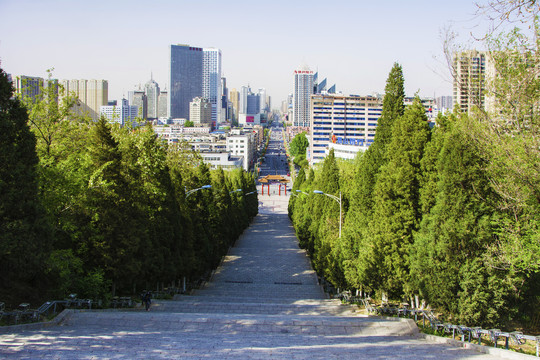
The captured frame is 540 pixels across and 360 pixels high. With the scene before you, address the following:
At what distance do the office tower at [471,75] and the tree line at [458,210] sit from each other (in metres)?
0.46

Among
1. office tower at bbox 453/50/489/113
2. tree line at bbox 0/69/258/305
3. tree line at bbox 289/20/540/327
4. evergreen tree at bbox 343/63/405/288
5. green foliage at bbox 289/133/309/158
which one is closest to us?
tree line at bbox 289/20/540/327

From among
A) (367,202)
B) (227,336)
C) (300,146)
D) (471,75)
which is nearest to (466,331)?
(227,336)

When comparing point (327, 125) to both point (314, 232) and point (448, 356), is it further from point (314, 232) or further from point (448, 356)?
point (448, 356)

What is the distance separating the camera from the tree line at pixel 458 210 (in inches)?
461

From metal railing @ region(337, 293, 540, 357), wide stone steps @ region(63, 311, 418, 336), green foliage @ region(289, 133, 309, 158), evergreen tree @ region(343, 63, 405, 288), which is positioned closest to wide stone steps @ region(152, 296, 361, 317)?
metal railing @ region(337, 293, 540, 357)

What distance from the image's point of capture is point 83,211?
1734cm

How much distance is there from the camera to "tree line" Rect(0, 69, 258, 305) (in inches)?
529

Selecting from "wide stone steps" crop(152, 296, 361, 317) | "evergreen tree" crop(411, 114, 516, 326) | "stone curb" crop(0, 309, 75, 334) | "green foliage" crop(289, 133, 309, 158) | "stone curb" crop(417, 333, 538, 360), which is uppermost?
"green foliage" crop(289, 133, 309, 158)

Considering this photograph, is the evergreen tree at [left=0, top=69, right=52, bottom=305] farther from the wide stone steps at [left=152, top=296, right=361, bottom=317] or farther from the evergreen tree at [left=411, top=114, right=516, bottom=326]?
the evergreen tree at [left=411, top=114, right=516, bottom=326]

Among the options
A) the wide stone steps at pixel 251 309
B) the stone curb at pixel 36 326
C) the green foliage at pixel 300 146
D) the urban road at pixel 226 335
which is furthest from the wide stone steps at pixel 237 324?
the green foliage at pixel 300 146

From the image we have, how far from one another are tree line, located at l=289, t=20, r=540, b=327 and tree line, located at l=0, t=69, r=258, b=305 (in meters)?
7.57

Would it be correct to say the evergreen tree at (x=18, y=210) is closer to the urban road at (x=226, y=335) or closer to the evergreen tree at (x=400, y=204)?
the urban road at (x=226, y=335)

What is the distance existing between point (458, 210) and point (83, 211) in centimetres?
1214

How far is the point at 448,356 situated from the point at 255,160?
156 metres
